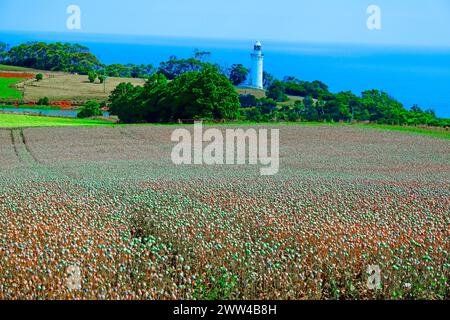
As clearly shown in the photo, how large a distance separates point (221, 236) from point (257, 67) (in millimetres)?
116141

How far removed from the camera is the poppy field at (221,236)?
405 inches

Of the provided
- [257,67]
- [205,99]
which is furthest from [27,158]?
[257,67]

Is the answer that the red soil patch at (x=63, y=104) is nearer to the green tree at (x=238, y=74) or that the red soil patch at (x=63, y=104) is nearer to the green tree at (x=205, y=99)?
the green tree at (x=205, y=99)

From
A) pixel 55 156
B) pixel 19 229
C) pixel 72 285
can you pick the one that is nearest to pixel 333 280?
pixel 72 285

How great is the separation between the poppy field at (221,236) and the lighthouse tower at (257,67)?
104 m

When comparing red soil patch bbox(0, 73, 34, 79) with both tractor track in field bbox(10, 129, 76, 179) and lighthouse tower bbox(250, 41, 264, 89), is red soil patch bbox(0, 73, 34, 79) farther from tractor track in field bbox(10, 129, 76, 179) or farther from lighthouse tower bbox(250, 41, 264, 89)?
tractor track in field bbox(10, 129, 76, 179)

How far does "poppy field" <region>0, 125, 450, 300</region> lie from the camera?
33.8 feet

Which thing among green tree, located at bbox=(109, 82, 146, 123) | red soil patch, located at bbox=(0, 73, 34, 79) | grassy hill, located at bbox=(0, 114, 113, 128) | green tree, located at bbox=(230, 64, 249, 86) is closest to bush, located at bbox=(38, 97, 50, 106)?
green tree, located at bbox=(109, 82, 146, 123)

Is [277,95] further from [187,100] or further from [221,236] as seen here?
[221,236]

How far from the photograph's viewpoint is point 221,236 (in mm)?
12469

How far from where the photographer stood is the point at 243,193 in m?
17.4

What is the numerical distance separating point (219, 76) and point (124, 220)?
5394 centimetres

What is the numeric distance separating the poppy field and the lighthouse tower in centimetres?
10449
